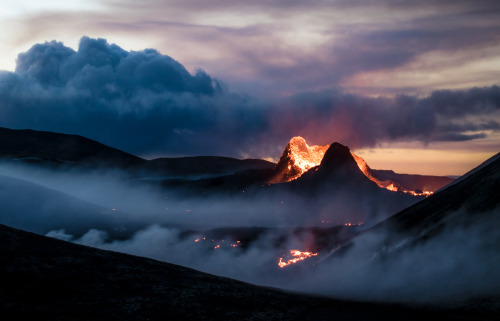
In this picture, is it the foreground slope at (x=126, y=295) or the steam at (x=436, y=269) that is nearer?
the foreground slope at (x=126, y=295)

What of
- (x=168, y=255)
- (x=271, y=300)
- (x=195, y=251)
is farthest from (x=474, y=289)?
(x=195, y=251)

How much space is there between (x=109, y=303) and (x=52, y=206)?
337ft

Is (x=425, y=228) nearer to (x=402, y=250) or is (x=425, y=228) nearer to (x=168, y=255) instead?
(x=402, y=250)

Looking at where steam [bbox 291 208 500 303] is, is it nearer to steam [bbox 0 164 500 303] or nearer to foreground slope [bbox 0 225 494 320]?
steam [bbox 0 164 500 303]

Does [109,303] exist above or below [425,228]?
below

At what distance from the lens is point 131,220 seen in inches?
5719

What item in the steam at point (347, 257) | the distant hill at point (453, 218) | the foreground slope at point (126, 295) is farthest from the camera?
the distant hill at point (453, 218)

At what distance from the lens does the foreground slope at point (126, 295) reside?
1858 centimetres

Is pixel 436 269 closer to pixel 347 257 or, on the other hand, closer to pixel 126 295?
pixel 347 257

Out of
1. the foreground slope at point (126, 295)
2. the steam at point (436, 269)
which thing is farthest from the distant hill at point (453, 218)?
the foreground slope at point (126, 295)

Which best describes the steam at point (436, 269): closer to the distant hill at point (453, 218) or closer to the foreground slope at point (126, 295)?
the distant hill at point (453, 218)

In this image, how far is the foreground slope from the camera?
18578 millimetres

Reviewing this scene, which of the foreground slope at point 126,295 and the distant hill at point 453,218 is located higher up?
the distant hill at point 453,218

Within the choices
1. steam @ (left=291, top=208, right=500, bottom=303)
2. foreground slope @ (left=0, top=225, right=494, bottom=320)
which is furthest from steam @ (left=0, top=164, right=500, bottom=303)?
foreground slope @ (left=0, top=225, right=494, bottom=320)
